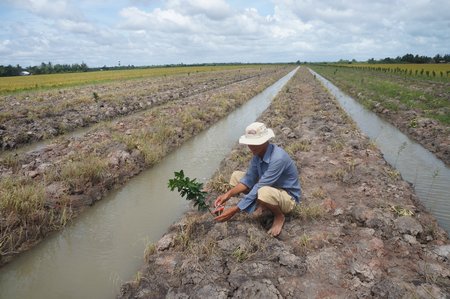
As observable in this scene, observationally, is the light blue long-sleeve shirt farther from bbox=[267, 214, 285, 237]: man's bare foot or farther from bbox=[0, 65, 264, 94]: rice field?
bbox=[0, 65, 264, 94]: rice field

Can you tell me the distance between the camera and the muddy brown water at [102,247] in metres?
3.94

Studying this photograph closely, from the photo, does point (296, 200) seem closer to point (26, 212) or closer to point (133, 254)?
point (133, 254)

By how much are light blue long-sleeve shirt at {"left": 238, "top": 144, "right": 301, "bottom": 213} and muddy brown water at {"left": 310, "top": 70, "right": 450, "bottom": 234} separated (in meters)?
2.64

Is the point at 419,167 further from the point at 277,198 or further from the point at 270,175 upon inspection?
the point at 270,175

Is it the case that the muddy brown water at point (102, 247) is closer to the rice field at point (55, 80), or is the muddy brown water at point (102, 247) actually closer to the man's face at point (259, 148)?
the man's face at point (259, 148)

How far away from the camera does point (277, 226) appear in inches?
171

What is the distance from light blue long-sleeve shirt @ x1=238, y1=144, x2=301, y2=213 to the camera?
158 inches

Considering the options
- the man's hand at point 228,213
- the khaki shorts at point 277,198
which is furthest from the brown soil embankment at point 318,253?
the khaki shorts at point 277,198

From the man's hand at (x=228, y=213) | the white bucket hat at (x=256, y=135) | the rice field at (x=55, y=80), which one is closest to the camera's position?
the white bucket hat at (x=256, y=135)

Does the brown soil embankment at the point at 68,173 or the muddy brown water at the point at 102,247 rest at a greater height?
the brown soil embankment at the point at 68,173

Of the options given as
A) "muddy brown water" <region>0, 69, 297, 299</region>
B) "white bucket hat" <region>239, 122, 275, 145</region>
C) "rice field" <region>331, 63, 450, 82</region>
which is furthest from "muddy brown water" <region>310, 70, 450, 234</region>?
"rice field" <region>331, 63, 450, 82</region>

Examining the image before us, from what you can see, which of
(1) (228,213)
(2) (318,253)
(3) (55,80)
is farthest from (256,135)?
(3) (55,80)

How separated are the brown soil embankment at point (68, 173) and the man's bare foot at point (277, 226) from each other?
3.27 metres

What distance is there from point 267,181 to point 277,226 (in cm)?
74
